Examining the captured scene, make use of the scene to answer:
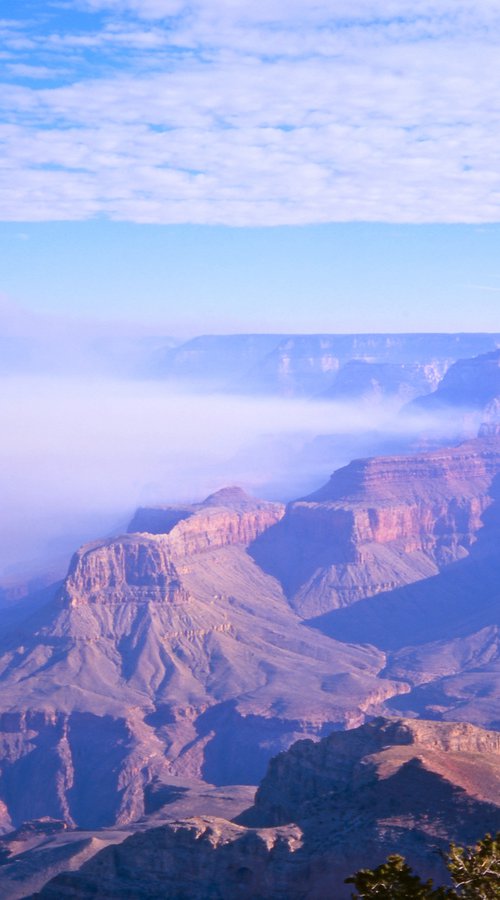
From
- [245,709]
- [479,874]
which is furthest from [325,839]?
[245,709]

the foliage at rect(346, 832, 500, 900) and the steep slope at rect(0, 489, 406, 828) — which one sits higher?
the foliage at rect(346, 832, 500, 900)

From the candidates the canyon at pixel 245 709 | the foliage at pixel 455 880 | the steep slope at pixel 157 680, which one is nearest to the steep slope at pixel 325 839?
the canyon at pixel 245 709

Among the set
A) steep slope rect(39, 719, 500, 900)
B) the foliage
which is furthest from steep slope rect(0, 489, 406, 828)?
the foliage

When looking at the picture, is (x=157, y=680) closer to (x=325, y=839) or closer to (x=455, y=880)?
(x=325, y=839)

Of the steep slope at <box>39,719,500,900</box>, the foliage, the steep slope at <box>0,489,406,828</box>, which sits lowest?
the steep slope at <box>0,489,406,828</box>

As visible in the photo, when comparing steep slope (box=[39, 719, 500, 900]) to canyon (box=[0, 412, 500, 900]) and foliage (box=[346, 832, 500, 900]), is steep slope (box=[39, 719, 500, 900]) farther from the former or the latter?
foliage (box=[346, 832, 500, 900])

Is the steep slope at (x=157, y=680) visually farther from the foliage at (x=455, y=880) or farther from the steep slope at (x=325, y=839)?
the foliage at (x=455, y=880)

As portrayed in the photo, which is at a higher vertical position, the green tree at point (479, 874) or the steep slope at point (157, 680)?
the green tree at point (479, 874)
